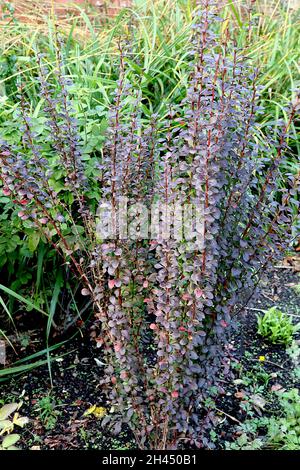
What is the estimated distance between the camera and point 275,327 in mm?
2844

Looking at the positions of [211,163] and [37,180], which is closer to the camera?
[211,163]

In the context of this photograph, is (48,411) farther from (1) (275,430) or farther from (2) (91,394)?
(1) (275,430)

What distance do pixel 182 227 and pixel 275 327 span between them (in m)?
1.43

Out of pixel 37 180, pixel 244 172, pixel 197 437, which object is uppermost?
pixel 244 172

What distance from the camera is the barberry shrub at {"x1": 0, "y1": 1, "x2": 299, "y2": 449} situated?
1640mm

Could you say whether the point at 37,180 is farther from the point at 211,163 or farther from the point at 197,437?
the point at 197,437

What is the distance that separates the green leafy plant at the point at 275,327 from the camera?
287 cm

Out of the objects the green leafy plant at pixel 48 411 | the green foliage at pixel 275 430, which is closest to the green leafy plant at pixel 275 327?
the green foliage at pixel 275 430

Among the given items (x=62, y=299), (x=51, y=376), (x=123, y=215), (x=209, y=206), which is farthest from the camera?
(x=62, y=299)

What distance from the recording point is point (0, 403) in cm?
250

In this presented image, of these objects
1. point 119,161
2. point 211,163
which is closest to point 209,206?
point 211,163

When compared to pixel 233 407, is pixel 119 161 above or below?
above

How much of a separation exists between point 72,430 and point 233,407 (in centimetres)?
77

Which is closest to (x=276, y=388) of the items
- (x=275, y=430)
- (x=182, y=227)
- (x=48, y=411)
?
(x=275, y=430)
